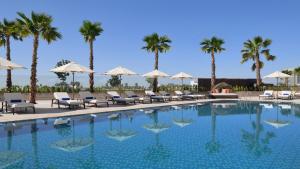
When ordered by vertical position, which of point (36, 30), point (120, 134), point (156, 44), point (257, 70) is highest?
point (156, 44)

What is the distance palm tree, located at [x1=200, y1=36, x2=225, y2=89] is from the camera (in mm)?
34450

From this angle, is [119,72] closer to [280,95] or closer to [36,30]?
[36,30]

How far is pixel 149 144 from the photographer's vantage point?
955 centimetres

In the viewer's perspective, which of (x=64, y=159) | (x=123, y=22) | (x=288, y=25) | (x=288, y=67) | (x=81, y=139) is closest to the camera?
(x=64, y=159)

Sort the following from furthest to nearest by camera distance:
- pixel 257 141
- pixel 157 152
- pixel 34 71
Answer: pixel 34 71 < pixel 257 141 < pixel 157 152

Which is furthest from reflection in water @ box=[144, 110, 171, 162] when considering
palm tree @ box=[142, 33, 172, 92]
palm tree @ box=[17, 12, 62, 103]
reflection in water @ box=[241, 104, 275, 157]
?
palm tree @ box=[142, 33, 172, 92]

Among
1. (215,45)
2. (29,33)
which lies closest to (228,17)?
(215,45)

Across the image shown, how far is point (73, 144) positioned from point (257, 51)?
1245 inches

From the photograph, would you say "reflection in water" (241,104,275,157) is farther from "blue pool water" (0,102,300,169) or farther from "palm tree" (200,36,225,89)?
"palm tree" (200,36,225,89)

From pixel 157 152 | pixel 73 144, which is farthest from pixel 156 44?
pixel 157 152

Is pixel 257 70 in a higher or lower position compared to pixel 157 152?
higher

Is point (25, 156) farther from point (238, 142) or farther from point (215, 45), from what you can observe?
point (215, 45)

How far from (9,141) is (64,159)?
9.94 ft

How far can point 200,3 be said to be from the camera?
3334cm
